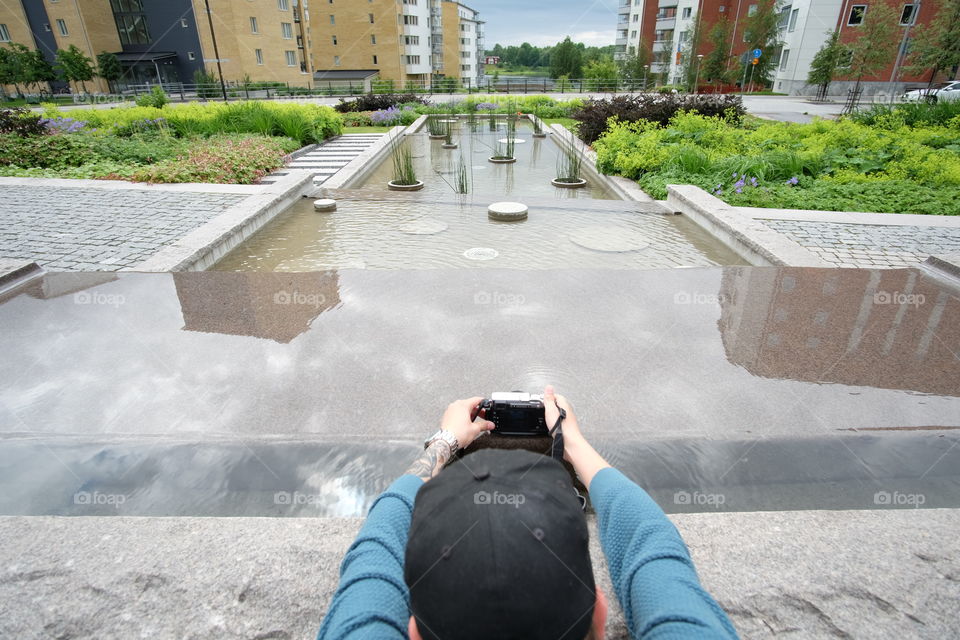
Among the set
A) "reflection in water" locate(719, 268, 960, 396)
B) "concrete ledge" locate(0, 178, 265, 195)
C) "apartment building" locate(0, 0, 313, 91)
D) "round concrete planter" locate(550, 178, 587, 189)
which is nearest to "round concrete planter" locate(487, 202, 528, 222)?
"round concrete planter" locate(550, 178, 587, 189)

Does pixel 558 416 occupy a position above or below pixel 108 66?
below

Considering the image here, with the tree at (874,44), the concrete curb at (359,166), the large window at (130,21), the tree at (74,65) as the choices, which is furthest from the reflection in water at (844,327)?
the large window at (130,21)

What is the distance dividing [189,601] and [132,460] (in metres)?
0.93

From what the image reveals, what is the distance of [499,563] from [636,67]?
4505 centimetres

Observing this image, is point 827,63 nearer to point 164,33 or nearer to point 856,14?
point 856,14

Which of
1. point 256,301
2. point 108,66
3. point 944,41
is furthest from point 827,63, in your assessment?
point 108,66

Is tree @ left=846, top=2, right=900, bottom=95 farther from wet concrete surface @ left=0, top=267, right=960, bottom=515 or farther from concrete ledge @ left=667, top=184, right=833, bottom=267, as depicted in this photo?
wet concrete surface @ left=0, top=267, right=960, bottom=515

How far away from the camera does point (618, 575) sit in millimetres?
1118

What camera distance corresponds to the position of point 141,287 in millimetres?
3479

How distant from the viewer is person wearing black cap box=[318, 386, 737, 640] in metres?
0.73

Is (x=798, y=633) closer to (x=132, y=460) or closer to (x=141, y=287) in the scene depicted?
(x=132, y=460)

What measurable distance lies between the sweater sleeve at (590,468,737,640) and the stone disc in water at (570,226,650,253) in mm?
3609

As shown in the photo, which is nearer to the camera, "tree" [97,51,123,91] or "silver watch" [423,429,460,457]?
"silver watch" [423,429,460,457]

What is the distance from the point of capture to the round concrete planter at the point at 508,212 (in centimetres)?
549
